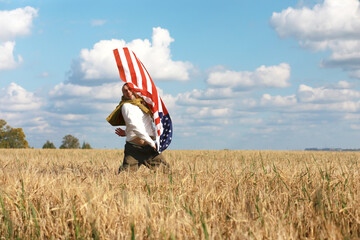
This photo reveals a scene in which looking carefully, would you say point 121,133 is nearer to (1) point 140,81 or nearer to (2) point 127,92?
(2) point 127,92

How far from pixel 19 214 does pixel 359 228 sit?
2.88 meters

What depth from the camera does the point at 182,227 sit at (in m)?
2.93

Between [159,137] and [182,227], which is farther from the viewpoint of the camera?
[159,137]

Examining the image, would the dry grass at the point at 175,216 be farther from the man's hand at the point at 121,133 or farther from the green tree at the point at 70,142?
the green tree at the point at 70,142

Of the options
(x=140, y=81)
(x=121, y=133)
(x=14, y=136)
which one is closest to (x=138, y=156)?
(x=121, y=133)

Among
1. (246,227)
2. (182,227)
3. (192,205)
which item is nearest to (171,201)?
(192,205)

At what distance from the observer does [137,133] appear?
5766 mm

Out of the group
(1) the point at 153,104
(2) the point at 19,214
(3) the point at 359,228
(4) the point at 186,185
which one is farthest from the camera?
(1) the point at 153,104

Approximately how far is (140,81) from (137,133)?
805 millimetres

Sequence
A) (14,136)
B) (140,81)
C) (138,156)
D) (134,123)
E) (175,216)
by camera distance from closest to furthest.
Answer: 1. (175,216)
2. (134,123)
3. (140,81)
4. (138,156)
5. (14,136)

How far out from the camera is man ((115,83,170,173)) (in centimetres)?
577

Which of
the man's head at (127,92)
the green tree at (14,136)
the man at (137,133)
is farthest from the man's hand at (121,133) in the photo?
the green tree at (14,136)

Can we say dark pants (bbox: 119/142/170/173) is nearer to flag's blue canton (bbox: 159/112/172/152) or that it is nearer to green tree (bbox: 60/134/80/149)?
flag's blue canton (bbox: 159/112/172/152)

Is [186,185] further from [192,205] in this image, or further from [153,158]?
[153,158]
